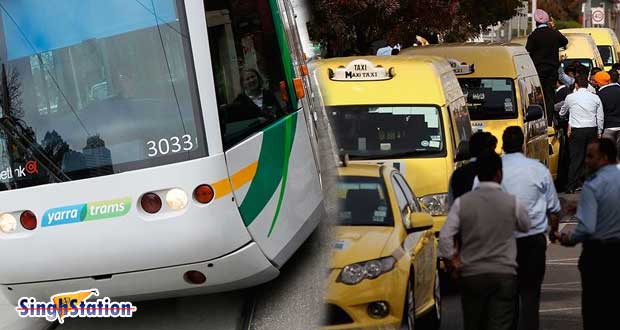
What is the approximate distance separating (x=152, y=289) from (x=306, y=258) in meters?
1.77

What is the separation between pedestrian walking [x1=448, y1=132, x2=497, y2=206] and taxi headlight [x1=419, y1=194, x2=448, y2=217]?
1.33 m

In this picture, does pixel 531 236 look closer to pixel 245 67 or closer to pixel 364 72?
pixel 245 67

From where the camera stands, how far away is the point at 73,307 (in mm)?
8336

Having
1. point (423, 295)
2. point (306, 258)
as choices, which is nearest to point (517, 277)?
point (423, 295)

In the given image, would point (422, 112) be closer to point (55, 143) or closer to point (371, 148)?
point (371, 148)

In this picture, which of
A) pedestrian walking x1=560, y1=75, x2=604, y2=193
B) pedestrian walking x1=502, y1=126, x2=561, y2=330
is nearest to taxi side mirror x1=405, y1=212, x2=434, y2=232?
pedestrian walking x1=502, y1=126, x2=561, y2=330

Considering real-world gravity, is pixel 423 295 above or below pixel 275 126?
below

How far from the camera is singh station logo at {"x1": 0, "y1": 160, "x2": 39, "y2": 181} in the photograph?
26.0ft

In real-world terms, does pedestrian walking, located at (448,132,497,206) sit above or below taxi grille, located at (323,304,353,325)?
above

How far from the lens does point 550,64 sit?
22.1 meters

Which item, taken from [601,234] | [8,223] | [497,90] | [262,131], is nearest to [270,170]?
[262,131]

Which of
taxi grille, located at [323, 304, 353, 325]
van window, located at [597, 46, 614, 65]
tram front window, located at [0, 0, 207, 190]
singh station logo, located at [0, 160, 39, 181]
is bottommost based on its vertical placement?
van window, located at [597, 46, 614, 65]

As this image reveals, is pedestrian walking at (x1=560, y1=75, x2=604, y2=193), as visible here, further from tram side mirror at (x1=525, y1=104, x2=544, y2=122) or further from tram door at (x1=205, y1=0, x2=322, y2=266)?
tram door at (x1=205, y1=0, x2=322, y2=266)

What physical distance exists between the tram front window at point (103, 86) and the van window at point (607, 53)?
29.7m
